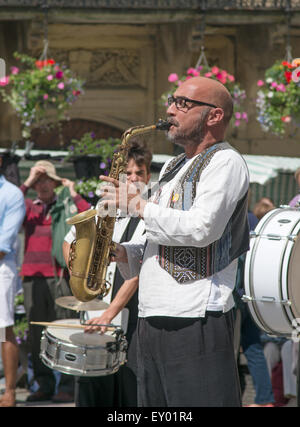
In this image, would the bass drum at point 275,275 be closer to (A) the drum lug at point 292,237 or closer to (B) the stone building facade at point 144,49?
(A) the drum lug at point 292,237

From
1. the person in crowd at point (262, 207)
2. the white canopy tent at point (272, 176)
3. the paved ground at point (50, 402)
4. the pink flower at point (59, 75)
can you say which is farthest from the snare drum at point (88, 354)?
the pink flower at point (59, 75)

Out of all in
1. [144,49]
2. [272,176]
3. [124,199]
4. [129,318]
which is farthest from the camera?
[144,49]

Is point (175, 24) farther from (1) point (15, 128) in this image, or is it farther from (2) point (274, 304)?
(2) point (274, 304)

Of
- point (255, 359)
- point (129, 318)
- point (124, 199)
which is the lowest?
point (255, 359)

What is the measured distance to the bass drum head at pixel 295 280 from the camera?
430cm

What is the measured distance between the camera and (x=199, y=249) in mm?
3121

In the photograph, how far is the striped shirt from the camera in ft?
21.4

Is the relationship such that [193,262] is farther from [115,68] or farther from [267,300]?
[115,68]

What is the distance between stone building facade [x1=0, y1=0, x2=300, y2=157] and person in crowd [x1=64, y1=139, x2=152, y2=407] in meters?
5.43

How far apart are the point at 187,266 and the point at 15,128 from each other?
796 cm

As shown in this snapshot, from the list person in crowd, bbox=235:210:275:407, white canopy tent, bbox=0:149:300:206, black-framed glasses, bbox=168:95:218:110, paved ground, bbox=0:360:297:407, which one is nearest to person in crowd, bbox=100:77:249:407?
black-framed glasses, bbox=168:95:218:110

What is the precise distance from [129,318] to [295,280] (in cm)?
99

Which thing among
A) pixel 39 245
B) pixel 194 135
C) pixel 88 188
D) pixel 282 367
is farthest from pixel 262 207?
pixel 194 135

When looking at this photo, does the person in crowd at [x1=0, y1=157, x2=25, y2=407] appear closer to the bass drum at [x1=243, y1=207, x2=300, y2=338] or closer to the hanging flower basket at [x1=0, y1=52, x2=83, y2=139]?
the bass drum at [x1=243, y1=207, x2=300, y2=338]
